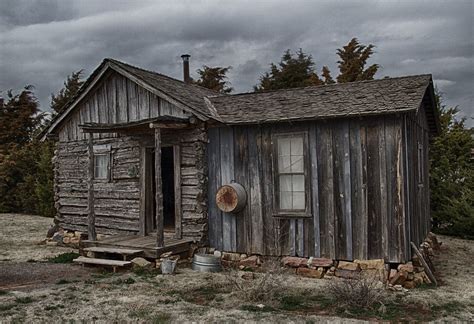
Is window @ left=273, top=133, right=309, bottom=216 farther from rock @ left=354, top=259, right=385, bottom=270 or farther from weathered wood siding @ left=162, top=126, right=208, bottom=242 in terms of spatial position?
weathered wood siding @ left=162, top=126, right=208, bottom=242

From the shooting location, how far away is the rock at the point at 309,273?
393 inches

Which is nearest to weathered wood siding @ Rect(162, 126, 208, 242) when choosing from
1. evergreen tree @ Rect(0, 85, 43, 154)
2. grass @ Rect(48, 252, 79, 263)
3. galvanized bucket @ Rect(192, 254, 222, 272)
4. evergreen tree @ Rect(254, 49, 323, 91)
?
galvanized bucket @ Rect(192, 254, 222, 272)

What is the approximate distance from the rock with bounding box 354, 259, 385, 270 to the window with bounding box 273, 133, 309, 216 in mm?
1486

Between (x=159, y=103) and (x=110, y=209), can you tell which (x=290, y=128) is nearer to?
(x=159, y=103)

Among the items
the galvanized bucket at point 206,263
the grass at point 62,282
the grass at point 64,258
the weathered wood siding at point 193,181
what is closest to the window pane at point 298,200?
the galvanized bucket at point 206,263

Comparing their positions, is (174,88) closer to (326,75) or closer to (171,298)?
(171,298)

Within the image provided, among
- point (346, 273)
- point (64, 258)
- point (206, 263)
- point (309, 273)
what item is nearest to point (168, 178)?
point (64, 258)

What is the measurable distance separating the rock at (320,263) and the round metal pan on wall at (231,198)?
1.96m

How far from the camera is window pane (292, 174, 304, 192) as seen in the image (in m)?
10.5

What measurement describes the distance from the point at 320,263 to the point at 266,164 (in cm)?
242

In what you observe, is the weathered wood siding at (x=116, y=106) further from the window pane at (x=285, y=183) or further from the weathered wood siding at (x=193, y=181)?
the window pane at (x=285, y=183)

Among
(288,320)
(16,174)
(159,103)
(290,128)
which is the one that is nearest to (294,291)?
(288,320)

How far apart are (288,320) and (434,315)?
7.50 ft

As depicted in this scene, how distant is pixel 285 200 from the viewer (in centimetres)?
1065
